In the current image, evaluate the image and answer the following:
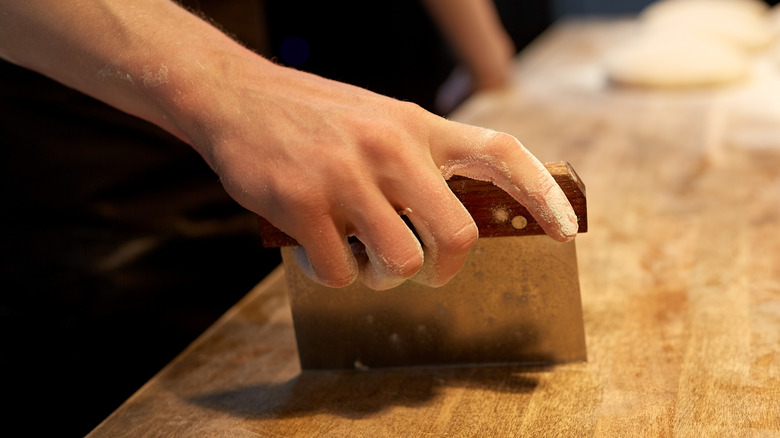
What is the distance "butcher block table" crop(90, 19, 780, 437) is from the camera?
666 millimetres

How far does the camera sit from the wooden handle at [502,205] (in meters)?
0.66

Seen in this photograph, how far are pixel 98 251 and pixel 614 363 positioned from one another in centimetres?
75

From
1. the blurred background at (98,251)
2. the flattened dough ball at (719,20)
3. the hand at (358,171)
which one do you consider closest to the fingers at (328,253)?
the hand at (358,171)

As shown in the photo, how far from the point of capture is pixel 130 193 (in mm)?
1210

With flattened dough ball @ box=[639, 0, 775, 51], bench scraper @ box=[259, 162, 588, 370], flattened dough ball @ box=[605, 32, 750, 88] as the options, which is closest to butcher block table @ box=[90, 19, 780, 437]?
bench scraper @ box=[259, 162, 588, 370]

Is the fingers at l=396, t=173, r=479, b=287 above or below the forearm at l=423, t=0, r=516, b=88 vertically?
above

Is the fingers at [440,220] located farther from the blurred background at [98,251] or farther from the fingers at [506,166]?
the blurred background at [98,251]

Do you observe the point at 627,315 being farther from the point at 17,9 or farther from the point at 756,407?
the point at 17,9

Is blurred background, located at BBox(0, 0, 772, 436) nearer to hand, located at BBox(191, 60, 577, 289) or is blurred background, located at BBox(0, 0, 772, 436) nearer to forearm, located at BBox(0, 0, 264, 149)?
forearm, located at BBox(0, 0, 264, 149)

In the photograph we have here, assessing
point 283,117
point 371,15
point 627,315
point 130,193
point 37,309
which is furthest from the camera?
point 371,15

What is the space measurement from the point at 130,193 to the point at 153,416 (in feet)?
1.84

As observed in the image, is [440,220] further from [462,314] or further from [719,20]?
[719,20]

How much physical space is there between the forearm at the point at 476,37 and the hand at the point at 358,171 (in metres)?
1.30

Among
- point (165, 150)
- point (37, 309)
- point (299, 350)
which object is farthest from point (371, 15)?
point (299, 350)
